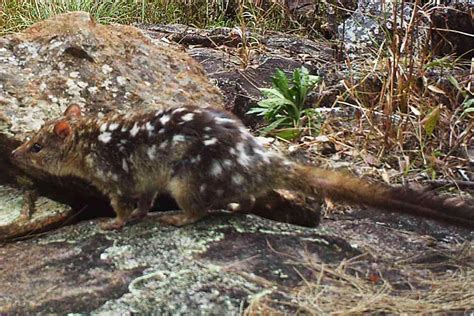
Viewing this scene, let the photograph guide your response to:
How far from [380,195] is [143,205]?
1.25m

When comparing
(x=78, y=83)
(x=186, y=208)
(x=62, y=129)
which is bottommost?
(x=186, y=208)

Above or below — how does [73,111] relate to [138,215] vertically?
above

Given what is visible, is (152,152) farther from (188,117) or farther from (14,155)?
(14,155)

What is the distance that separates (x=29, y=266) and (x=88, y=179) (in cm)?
61

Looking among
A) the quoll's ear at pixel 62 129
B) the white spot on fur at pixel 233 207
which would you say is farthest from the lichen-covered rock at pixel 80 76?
the white spot on fur at pixel 233 207

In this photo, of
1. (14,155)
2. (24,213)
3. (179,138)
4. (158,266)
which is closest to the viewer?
(158,266)

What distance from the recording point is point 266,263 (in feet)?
12.2

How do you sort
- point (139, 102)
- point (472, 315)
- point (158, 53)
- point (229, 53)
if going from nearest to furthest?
point (472, 315), point (139, 102), point (158, 53), point (229, 53)

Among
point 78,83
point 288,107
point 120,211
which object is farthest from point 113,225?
point 288,107

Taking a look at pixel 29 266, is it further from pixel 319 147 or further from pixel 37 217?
pixel 319 147

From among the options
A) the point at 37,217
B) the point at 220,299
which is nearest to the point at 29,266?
the point at 37,217

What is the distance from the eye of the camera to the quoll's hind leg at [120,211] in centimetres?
416

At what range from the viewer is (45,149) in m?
4.23

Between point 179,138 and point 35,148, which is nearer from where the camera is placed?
point 179,138
